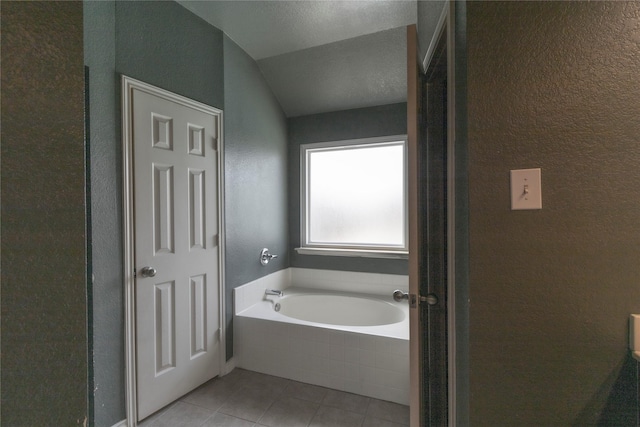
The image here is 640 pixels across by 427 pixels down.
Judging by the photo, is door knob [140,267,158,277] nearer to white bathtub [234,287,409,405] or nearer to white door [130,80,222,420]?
white door [130,80,222,420]

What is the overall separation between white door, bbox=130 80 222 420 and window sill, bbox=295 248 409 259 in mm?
1159

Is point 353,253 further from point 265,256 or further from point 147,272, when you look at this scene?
point 147,272

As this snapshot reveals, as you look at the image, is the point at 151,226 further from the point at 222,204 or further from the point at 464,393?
the point at 464,393

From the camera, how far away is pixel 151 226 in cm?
171

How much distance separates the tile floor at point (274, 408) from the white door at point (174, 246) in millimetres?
108

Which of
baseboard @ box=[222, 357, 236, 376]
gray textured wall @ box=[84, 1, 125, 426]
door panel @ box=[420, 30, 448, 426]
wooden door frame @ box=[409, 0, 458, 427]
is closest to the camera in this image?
wooden door frame @ box=[409, 0, 458, 427]

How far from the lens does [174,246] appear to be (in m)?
1.85

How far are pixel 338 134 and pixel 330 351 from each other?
2.13 meters

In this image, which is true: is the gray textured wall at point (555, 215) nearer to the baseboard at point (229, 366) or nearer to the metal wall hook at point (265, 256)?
the baseboard at point (229, 366)

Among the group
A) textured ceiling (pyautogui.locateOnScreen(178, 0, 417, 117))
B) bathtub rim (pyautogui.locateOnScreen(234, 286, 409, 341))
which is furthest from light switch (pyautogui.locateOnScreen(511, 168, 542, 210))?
textured ceiling (pyautogui.locateOnScreen(178, 0, 417, 117))

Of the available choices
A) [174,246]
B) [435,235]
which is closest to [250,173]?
[174,246]

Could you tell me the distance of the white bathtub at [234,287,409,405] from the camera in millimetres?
1855

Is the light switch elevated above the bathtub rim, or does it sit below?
above

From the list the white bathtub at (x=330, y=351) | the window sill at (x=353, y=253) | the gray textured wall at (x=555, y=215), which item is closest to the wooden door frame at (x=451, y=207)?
the gray textured wall at (x=555, y=215)
